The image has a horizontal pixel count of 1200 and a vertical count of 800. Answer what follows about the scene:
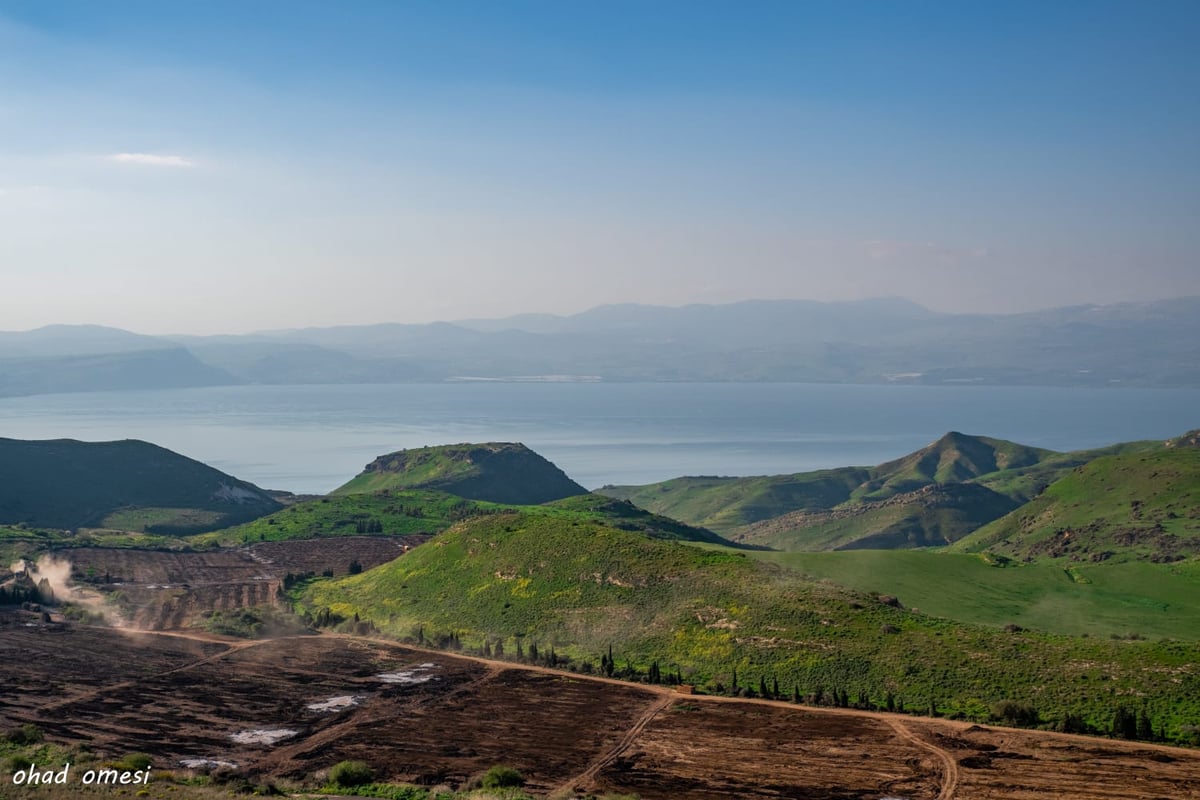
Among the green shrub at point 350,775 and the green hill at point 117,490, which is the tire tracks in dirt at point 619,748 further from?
the green hill at point 117,490

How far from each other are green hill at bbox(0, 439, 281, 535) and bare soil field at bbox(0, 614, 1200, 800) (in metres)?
84.1

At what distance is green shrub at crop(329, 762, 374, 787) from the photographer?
44.5 metres

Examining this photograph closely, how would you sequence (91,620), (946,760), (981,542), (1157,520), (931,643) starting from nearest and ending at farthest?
(946,760), (931,643), (91,620), (1157,520), (981,542)

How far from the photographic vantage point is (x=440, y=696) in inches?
2408

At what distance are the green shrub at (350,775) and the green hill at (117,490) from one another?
357 feet

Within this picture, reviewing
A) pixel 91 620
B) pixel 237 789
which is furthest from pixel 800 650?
pixel 91 620

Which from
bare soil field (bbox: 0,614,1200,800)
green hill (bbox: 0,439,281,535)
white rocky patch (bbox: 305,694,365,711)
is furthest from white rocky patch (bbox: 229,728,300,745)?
green hill (bbox: 0,439,281,535)

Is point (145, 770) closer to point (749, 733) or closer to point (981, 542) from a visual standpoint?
point (749, 733)

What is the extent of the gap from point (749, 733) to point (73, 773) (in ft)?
101

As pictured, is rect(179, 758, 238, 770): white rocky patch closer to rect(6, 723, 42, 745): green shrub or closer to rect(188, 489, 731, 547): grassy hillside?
rect(6, 723, 42, 745): green shrub

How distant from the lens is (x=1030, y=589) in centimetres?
8431

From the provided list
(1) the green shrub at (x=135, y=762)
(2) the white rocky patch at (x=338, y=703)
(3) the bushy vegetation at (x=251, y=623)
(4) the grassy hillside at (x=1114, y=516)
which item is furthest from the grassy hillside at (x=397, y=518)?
(1) the green shrub at (x=135, y=762)

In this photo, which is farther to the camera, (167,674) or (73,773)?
(167,674)

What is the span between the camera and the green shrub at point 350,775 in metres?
44.5
